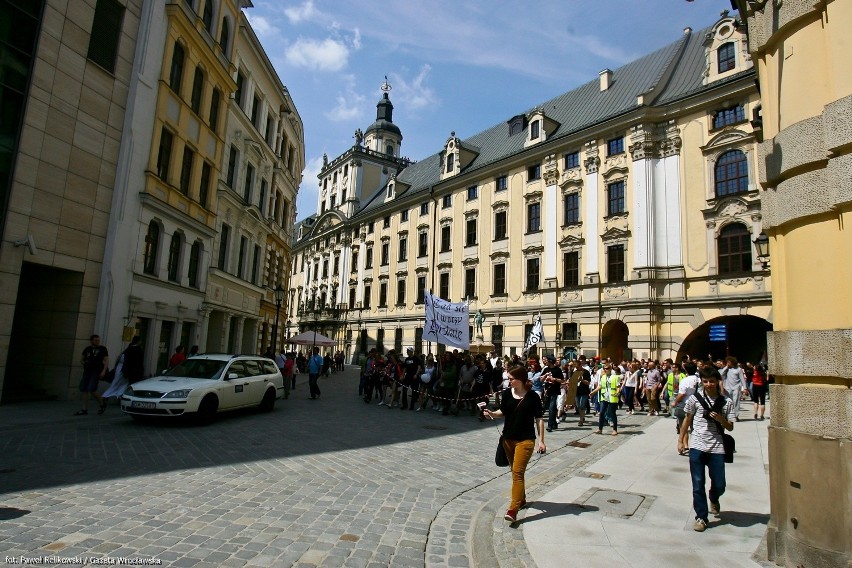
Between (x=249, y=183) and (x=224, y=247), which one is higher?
(x=249, y=183)

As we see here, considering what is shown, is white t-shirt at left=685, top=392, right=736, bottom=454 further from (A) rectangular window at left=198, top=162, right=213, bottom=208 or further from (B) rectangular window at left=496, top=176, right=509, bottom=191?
(B) rectangular window at left=496, top=176, right=509, bottom=191

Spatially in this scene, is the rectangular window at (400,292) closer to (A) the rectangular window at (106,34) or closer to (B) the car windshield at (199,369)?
(A) the rectangular window at (106,34)

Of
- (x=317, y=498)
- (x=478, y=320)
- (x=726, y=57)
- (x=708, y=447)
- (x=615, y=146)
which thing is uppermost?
(x=726, y=57)

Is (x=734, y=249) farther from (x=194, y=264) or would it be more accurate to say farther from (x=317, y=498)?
(x=317, y=498)

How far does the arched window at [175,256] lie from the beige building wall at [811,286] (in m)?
19.7

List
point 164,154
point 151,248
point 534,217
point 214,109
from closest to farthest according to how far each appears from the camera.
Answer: point 151,248 → point 164,154 → point 214,109 → point 534,217

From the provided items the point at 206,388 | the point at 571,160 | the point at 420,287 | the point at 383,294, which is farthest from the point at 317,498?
the point at 383,294

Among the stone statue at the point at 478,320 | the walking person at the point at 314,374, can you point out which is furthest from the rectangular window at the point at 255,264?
the stone statue at the point at 478,320

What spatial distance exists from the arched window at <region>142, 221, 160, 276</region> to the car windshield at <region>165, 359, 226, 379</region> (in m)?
6.61

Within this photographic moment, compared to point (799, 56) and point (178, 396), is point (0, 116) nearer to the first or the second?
point (178, 396)

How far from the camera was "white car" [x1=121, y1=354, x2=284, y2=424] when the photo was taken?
11.3m

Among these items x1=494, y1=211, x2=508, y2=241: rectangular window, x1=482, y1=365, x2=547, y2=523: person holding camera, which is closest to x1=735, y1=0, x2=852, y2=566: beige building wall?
x1=482, y1=365, x2=547, y2=523: person holding camera

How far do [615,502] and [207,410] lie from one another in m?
9.17

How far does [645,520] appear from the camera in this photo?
6.10 meters
